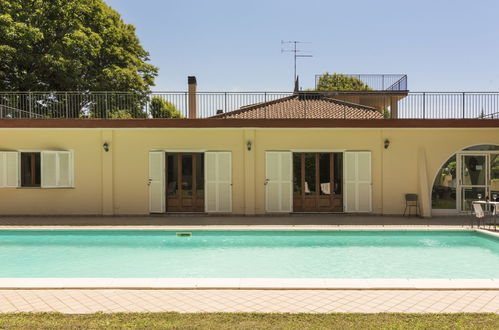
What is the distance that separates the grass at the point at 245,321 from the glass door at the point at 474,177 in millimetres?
9513

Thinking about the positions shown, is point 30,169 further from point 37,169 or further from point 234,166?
point 234,166

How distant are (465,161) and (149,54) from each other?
74.1 feet

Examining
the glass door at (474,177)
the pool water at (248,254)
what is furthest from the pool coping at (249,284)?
the glass door at (474,177)

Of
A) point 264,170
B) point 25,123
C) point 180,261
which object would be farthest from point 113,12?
point 180,261

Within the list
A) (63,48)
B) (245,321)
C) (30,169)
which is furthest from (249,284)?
(63,48)

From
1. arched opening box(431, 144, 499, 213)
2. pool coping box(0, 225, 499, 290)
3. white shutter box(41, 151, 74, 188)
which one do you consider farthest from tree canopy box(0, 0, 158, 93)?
arched opening box(431, 144, 499, 213)

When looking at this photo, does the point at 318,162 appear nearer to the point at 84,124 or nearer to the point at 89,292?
the point at 84,124

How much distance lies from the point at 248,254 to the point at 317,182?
205 inches

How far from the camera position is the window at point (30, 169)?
487 inches

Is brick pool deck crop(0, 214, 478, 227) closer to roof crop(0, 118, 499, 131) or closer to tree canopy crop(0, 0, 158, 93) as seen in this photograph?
roof crop(0, 118, 499, 131)

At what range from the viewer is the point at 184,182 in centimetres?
1273

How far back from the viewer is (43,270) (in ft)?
23.9

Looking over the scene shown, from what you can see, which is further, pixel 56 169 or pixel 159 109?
pixel 159 109

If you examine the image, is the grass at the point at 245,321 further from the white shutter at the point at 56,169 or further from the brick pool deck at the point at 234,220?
the white shutter at the point at 56,169
